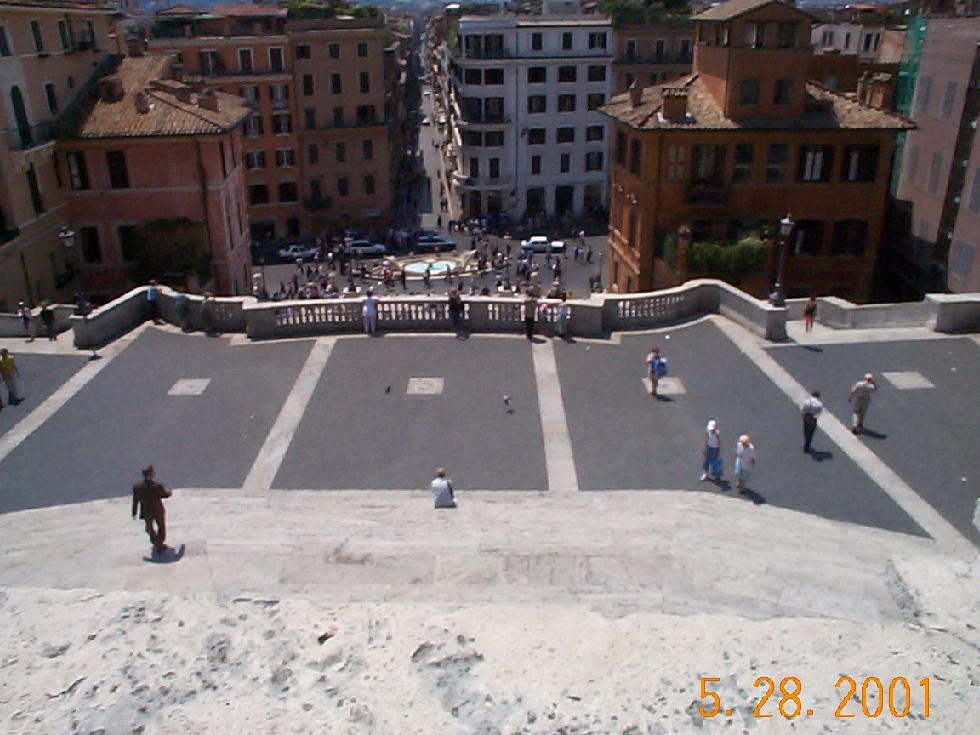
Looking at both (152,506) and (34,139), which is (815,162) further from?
(152,506)

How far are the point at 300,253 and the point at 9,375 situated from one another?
4414 cm

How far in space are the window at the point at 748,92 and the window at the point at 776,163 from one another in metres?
2.21

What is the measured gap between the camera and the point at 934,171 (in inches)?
1732

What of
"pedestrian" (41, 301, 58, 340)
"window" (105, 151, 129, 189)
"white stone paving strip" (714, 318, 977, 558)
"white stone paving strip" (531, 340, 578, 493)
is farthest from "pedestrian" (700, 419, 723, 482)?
"window" (105, 151, 129, 189)

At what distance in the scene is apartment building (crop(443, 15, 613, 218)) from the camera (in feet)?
243

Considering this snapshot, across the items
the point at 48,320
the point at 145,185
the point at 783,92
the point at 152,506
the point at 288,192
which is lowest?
the point at 288,192

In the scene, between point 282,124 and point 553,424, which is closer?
point 553,424

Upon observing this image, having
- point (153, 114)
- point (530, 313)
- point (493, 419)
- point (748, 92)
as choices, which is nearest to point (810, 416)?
point (493, 419)

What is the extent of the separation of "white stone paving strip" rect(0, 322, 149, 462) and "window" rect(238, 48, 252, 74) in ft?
150

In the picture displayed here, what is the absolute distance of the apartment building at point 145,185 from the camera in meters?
39.2

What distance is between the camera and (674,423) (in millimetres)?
21078

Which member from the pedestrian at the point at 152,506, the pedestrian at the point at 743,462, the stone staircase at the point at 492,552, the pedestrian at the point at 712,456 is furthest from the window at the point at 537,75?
the pedestrian at the point at 152,506

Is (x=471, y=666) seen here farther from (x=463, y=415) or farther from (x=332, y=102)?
(x=332, y=102)

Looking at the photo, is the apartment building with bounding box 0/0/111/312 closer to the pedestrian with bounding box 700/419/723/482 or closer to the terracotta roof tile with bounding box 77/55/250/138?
the terracotta roof tile with bounding box 77/55/250/138
